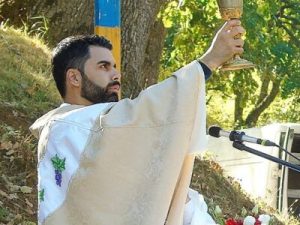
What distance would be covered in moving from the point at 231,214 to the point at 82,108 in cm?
611

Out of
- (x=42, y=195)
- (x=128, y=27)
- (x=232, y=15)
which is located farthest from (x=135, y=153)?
(x=128, y=27)

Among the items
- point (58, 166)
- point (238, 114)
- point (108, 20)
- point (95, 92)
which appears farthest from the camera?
point (238, 114)

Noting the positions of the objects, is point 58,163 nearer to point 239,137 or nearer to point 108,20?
point 239,137

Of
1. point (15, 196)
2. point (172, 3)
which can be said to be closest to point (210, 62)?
point (15, 196)

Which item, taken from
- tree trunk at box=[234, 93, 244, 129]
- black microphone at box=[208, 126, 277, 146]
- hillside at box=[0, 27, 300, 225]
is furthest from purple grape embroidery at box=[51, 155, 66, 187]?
tree trunk at box=[234, 93, 244, 129]

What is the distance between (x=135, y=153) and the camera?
368 centimetres

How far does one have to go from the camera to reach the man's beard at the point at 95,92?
3.88 metres

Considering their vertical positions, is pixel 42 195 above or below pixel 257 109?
above

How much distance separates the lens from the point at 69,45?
410 centimetres

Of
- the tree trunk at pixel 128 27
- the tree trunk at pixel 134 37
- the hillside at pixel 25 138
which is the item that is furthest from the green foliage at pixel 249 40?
the hillside at pixel 25 138

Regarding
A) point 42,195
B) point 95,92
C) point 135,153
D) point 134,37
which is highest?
point 95,92

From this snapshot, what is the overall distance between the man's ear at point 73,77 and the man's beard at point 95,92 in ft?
0.08

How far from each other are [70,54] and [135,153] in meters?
0.63

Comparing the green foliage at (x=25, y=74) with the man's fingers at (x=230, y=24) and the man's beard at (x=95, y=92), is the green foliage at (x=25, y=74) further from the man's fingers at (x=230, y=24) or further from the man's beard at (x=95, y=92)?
the man's fingers at (x=230, y=24)
